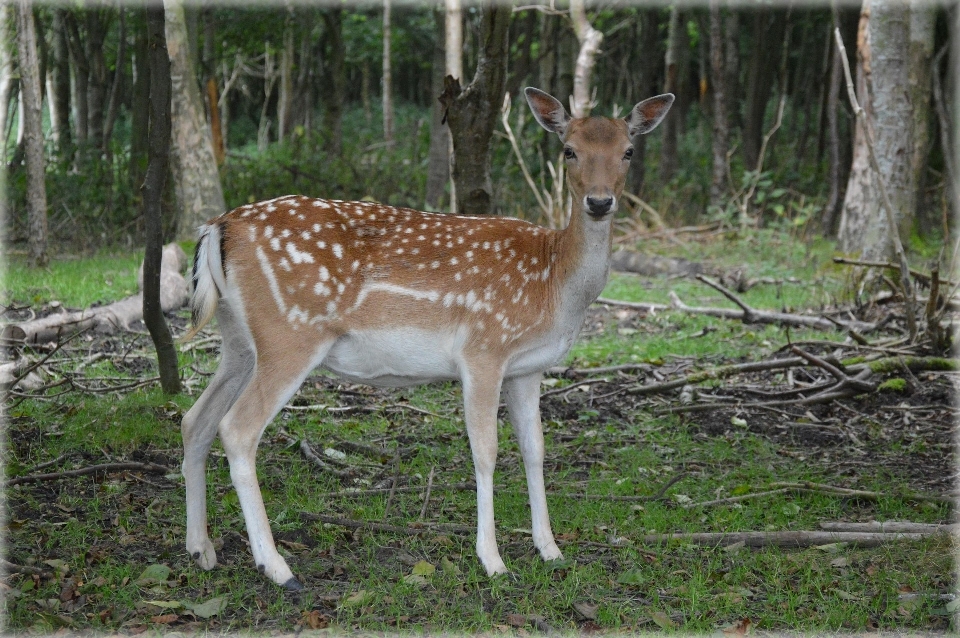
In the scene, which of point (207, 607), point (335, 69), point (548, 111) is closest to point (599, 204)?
point (548, 111)

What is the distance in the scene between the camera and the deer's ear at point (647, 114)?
5.19 meters

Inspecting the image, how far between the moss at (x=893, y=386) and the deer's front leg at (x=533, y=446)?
331 cm

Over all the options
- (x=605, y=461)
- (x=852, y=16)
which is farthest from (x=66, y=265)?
(x=852, y=16)

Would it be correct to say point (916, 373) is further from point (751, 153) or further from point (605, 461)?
point (751, 153)

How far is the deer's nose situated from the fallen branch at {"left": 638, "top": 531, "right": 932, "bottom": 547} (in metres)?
1.57

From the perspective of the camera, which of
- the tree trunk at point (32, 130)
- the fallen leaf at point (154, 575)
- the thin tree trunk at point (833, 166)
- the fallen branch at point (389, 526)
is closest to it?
the fallen leaf at point (154, 575)

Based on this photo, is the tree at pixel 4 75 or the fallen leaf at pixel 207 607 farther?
the tree at pixel 4 75

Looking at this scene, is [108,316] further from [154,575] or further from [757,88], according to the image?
[757,88]

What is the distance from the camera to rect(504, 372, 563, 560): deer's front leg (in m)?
4.68

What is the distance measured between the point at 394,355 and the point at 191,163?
350 inches

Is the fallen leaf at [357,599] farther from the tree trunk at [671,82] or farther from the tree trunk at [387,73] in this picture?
the tree trunk at [387,73]

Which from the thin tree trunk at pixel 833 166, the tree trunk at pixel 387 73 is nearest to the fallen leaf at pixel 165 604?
the thin tree trunk at pixel 833 166

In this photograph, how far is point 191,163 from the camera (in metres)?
12.7

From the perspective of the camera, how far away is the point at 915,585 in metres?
4.27
